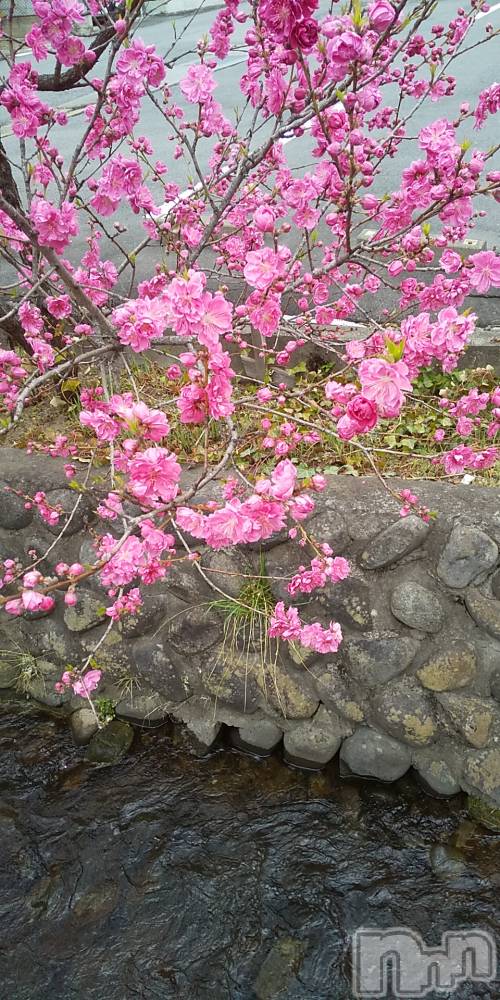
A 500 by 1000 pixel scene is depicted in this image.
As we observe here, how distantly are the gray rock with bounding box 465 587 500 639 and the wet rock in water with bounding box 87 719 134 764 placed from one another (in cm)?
171

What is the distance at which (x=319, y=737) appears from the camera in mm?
3074

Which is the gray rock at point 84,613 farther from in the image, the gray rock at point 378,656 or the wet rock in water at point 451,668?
the wet rock in water at point 451,668

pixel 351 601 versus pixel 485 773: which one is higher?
pixel 351 601

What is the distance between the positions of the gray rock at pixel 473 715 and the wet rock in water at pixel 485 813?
231 mm

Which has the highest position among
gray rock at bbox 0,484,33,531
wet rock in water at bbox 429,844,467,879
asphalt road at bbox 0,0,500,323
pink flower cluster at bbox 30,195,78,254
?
asphalt road at bbox 0,0,500,323

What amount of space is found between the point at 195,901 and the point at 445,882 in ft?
3.19

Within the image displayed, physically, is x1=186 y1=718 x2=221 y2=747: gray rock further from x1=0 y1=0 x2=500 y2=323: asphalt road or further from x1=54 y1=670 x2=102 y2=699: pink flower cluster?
x1=0 y1=0 x2=500 y2=323: asphalt road

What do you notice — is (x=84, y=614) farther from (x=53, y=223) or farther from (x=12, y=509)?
(x=53, y=223)

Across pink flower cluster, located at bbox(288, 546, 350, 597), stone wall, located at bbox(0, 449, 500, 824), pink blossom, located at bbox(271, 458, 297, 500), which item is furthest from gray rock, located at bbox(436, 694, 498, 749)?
pink blossom, located at bbox(271, 458, 297, 500)

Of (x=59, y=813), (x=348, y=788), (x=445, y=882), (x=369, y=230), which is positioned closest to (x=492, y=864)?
(x=445, y=882)

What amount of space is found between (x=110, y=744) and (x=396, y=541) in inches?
65.0

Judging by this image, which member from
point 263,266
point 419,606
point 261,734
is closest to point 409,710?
point 419,606

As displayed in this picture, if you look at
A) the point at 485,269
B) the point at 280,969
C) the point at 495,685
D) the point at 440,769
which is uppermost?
the point at 485,269

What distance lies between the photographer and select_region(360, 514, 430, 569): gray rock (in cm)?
277
